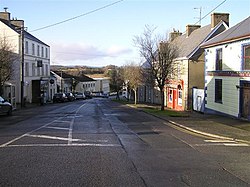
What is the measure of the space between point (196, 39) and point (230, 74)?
49.0 ft

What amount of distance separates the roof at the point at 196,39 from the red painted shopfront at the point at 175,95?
3364mm

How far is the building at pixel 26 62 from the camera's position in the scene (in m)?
46.3

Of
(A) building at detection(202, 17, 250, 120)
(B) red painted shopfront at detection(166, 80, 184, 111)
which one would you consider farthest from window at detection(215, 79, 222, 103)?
(B) red painted shopfront at detection(166, 80, 184, 111)

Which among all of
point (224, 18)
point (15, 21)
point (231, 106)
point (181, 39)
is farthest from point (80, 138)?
point (15, 21)

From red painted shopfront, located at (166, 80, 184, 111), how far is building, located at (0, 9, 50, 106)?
17561 mm

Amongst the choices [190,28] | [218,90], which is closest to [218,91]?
[218,90]

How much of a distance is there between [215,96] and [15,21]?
34.3m

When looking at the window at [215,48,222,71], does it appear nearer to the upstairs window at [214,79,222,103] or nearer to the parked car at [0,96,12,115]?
the upstairs window at [214,79,222,103]

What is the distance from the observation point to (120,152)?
432 inches

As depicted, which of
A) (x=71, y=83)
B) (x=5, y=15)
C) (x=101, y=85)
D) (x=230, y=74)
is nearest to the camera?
(x=230, y=74)

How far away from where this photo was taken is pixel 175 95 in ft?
137

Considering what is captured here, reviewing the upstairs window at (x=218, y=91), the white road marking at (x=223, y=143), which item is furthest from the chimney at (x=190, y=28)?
the white road marking at (x=223, y=143)

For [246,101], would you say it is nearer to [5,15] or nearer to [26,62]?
[26,62]

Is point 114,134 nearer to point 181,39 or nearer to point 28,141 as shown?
point 28,141
